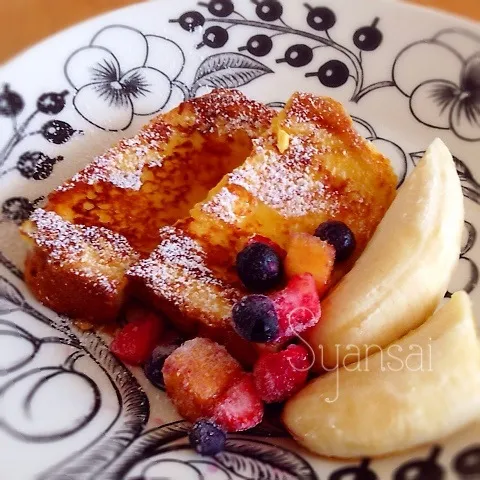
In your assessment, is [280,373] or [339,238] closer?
[280,373]

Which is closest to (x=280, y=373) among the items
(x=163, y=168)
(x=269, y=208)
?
(x=269, y=208)

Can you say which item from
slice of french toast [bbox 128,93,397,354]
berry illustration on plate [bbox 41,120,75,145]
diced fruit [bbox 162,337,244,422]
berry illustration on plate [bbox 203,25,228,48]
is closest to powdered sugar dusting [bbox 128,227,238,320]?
slice of french toast [bbox 128,93,397,354]

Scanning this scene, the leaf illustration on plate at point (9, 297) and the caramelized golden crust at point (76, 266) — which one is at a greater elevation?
the caramelized golden crust at point (76, 266)

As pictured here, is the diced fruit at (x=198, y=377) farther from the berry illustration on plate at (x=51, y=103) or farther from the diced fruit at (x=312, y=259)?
the berry illustration on plate at (x=51, y=103)

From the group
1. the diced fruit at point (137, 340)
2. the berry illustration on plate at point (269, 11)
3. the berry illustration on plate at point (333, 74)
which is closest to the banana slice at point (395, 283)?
the diced fruit at point (137, 340)

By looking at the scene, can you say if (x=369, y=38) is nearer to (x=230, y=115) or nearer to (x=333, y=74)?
(x=333, y=74)

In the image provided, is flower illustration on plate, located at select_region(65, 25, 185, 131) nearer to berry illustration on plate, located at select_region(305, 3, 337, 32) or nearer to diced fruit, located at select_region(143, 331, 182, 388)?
berry illustration on plate, located at select_region(305, 3, 337, 32)
